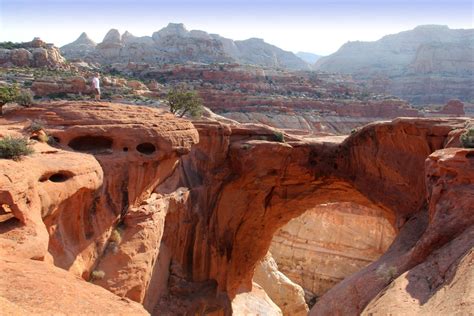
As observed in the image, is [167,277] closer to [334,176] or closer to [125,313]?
[334,176]

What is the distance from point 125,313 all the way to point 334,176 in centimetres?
1785

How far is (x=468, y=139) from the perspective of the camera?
1378cm

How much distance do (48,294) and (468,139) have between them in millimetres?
12777

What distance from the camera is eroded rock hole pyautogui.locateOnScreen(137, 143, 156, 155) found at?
622 inches

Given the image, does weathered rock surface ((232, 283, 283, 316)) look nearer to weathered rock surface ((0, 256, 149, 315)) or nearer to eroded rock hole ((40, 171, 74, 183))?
eroded rock hole ((40, 171, 74, 183))

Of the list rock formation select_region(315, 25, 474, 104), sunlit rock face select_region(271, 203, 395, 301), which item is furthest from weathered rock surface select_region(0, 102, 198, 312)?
rock formation select_region(315, 25, 474, 104)

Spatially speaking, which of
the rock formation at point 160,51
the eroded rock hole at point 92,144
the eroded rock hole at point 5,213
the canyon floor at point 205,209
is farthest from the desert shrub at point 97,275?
the rock formation at point 160,51

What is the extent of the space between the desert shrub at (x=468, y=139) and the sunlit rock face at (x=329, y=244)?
19440 millimetres

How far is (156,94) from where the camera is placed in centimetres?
4922

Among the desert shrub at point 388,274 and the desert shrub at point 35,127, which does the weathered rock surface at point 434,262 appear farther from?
the desert shrub at point 35,127

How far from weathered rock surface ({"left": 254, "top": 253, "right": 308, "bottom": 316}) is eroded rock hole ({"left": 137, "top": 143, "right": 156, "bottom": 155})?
1422 cm

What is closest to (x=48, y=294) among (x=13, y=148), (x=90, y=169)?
(x=13, y=148)

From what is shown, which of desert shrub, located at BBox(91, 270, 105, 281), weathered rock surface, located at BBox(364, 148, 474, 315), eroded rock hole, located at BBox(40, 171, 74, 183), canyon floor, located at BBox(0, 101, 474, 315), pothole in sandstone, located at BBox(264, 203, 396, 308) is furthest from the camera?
pothole in sandstone, located at BBox(264, 203, 396, 308)

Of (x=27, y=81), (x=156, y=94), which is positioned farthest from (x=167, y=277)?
(x=156, y=94)
